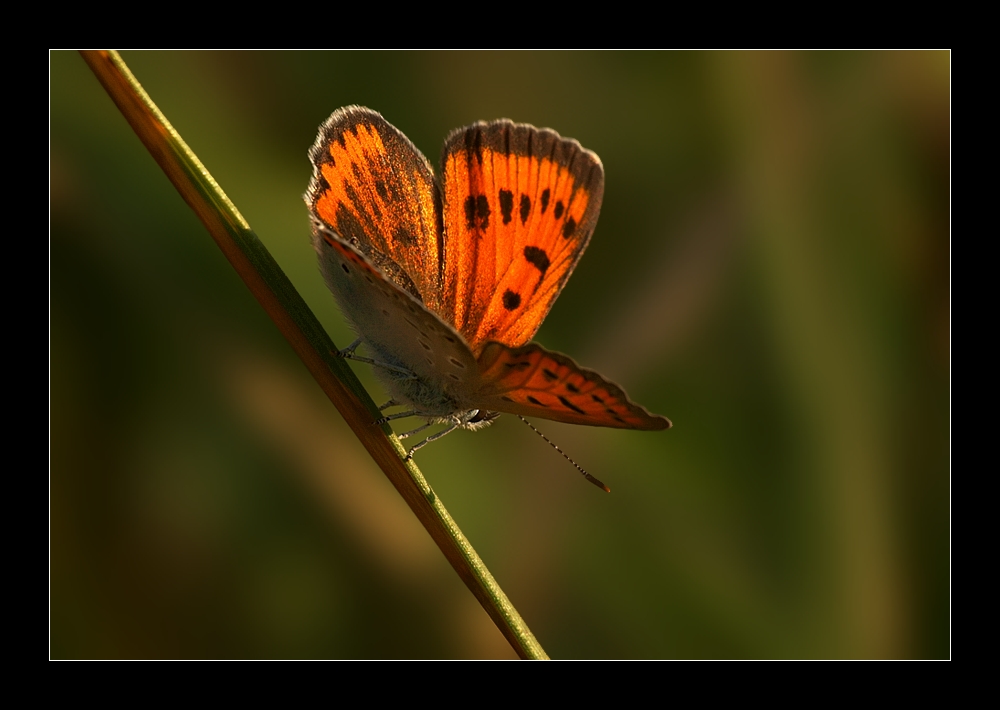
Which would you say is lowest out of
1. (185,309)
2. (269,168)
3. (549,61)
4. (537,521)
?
(537,521)

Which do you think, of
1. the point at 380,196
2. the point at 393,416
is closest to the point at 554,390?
the point at 393,416

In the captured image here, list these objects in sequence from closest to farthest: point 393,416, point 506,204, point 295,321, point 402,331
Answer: point 295,321, point 393,416, point 402,331, point 506,204

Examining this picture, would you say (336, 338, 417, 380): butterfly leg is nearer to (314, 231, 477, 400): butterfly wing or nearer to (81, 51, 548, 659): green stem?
(314, 231, 477, 400): butterfly wing

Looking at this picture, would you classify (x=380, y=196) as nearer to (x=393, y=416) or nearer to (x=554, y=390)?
(x=393, y=416)

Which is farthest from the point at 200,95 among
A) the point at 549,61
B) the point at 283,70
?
the point at 549,61

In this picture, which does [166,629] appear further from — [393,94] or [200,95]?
[393,94]

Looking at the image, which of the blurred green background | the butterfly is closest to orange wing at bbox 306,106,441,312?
the butterfly

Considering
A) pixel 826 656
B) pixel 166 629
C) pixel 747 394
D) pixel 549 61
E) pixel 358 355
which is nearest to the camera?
pixel 358 355
